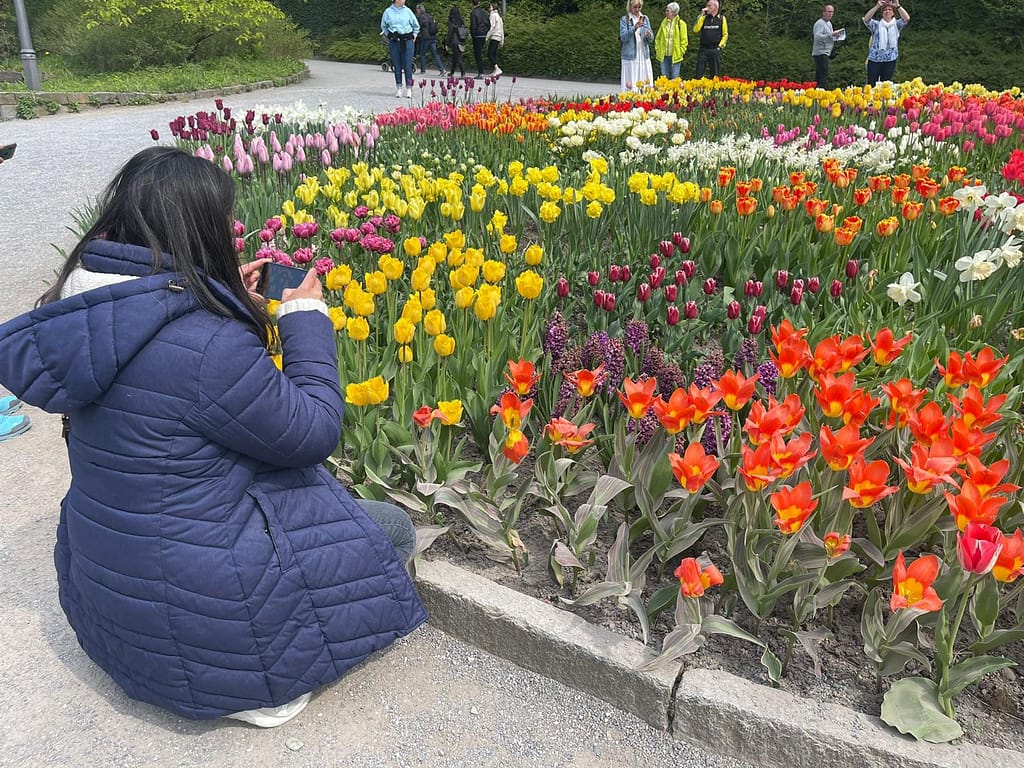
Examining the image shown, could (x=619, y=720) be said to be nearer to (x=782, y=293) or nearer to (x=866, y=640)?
(x=866, y=640)

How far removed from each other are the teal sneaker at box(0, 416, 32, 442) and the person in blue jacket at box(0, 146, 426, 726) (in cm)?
165

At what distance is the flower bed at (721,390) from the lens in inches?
79.7

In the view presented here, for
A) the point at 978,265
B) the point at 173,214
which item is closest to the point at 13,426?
the point at 173,214

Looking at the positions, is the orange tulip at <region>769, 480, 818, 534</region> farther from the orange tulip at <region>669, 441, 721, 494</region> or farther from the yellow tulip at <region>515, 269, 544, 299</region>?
the yellow tulip at <region>515, 269, 544, 299</region>

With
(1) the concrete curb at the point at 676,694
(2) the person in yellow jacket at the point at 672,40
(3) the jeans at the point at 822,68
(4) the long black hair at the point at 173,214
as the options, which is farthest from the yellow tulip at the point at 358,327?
(3) the jeans at the point at 822,68

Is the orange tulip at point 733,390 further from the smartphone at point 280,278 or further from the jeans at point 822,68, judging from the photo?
the jeans at point 822,68

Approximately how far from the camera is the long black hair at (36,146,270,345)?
175 centimetres

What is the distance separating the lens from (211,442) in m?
1.82

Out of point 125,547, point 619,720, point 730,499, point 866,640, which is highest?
point 125,547

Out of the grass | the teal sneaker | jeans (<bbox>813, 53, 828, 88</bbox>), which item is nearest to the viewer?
the teal sneaker

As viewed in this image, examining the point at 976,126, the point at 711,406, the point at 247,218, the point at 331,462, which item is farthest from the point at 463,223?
the point at 976,126

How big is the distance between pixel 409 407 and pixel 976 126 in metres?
5.73

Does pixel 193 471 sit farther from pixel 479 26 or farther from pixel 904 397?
pixel 479 26

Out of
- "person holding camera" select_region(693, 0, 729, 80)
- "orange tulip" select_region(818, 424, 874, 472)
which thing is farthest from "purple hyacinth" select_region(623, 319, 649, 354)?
"person holding camera" select_region(693, 0, 729, 80)
